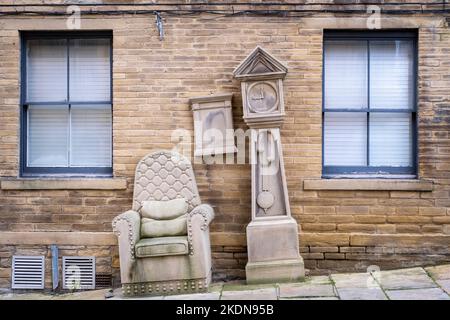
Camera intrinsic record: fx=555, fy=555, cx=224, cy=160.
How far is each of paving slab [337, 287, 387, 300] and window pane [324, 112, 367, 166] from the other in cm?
162

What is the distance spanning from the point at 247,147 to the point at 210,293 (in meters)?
1.76

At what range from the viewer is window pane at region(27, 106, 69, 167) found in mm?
6828

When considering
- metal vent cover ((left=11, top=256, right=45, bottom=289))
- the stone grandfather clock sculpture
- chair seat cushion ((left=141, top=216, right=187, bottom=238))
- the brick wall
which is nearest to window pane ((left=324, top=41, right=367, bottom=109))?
the brick wall

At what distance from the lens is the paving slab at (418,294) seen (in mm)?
5344

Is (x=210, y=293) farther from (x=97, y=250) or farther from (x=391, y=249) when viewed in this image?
(x=391, y=249)

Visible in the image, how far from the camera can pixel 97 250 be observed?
6582 mm

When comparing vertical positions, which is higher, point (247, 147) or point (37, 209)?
point (247, 147)

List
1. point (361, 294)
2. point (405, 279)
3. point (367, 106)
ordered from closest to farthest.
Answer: point (361, 294) → point (405, 279) → point (367, 106)

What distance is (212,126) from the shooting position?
258 inches

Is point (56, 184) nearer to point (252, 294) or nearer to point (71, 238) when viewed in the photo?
point (71, 238)

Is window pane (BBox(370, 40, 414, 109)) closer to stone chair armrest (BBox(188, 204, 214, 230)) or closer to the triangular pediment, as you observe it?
the triangular pediment

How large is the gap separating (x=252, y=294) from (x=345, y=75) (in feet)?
9.41

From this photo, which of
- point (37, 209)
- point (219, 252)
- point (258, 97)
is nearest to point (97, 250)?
point (37, 209)

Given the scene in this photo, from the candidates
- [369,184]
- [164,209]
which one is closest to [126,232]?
[164,209]
